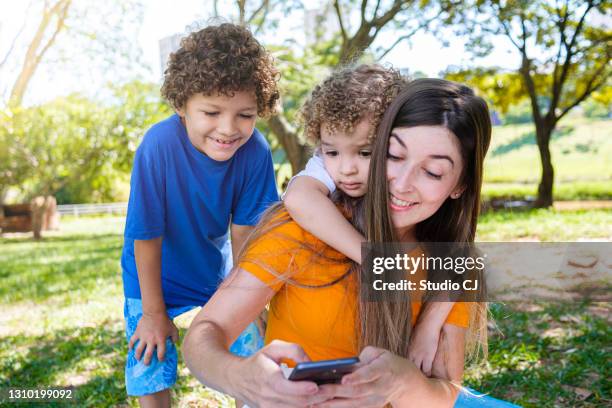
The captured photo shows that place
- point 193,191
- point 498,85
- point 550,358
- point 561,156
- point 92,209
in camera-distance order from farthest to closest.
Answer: point 92,209 < point 561,156 < point 498,85 < point 550,358 < point 193,191

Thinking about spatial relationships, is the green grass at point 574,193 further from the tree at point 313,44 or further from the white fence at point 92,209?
the white fence at point 92,209

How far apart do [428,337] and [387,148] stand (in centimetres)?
48

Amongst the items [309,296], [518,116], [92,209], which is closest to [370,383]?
[309,296]

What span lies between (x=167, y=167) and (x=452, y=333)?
1210 mm

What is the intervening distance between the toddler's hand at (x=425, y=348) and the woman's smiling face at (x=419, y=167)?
0.28 m

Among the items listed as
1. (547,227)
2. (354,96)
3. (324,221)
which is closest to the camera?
(324,221)

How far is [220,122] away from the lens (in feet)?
7.34

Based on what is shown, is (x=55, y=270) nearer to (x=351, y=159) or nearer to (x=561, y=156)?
(x=351, y=159)

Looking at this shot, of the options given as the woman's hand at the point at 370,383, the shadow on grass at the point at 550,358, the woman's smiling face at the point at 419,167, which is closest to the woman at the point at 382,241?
the woman's smiling face at the point at 419,167

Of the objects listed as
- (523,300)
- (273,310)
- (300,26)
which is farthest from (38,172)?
(273,310)

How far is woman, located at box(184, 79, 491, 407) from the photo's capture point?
144 cm

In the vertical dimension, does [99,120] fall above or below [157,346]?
above

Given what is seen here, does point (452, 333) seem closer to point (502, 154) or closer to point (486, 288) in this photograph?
point (486, 288)

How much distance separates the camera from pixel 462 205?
1622 millimetres
